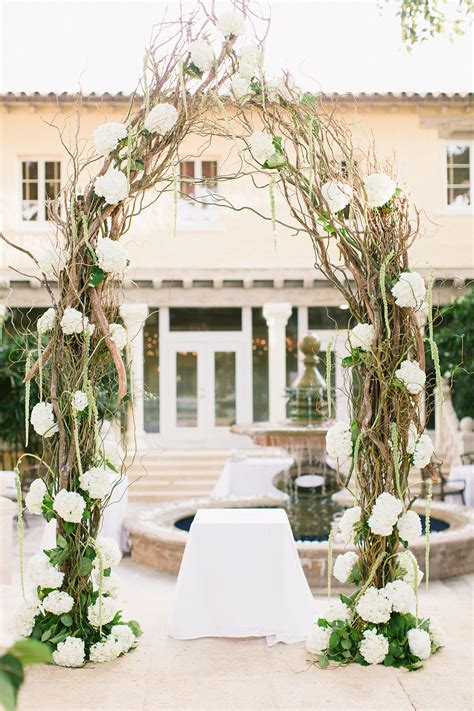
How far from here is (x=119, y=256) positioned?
3811mm

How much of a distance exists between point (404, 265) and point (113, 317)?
1.58 m

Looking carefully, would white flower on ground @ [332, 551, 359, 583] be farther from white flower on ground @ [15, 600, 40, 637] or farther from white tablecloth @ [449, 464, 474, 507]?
white tablecloth @ [449, 464, 474, 507]

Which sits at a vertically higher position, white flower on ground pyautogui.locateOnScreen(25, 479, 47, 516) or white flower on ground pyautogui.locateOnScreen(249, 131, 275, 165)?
white flower on ground pyautogui.locateOnScreen(249, 131, 275, 165)

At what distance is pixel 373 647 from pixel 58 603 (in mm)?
1580

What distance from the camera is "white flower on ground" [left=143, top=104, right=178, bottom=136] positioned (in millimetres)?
3770

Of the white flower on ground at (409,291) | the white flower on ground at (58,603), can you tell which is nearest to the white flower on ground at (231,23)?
the white flower on ground at (409,291)

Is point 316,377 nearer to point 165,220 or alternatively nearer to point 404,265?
point 404,265

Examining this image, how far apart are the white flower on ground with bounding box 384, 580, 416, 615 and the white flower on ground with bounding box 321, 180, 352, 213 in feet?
6.28

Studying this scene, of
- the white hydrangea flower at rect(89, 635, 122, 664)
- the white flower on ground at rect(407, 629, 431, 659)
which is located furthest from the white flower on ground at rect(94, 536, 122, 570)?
the white flower on ground at rect(407, 629, 431, 659)

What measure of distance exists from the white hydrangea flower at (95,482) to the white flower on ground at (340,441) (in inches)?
45.8

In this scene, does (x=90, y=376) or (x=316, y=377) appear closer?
(x=90, y=376)

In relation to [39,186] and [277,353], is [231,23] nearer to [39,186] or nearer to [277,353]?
[277,353]

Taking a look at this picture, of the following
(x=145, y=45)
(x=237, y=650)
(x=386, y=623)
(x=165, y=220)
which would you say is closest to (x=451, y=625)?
(x=386, y=623)

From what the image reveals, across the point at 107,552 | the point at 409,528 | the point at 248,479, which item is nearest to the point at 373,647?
the point at 409,528
